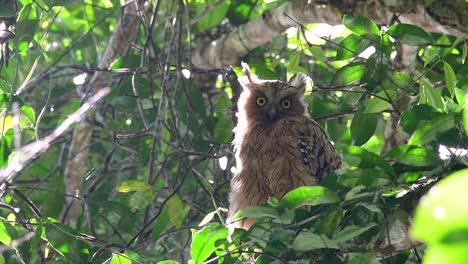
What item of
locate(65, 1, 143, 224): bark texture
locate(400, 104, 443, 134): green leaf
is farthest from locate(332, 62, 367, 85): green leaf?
locate(65, 1, 143, 224): bark texture

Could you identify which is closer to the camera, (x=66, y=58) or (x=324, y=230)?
(x=324, y=230)

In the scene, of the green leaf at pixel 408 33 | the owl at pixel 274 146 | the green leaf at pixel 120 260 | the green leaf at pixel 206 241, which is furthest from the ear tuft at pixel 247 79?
the green leaf at pixel 206 241

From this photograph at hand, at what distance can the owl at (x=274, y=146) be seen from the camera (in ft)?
13.7

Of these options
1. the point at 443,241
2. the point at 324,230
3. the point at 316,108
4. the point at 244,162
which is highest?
the point at 443,241

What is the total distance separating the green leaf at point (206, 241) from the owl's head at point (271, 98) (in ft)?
8.26

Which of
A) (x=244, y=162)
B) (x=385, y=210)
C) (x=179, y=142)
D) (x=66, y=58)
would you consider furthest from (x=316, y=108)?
(x=66, y=58)

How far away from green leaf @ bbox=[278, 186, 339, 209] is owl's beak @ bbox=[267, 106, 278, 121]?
8.59 ft

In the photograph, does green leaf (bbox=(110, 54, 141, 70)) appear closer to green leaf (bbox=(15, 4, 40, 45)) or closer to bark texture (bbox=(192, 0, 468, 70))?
green leaf (bbox=(15, 4, 40, 45))

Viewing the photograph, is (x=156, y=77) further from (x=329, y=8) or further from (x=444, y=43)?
(x=444, y=43)

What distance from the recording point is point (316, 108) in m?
4.19

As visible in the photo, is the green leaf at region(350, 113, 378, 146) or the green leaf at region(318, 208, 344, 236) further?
the green leaf at region(350, 113, 378, 146)

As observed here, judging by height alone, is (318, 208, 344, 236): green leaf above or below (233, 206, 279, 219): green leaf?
below

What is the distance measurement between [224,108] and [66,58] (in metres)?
2.37

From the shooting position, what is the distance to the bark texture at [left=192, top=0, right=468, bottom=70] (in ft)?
12.7
